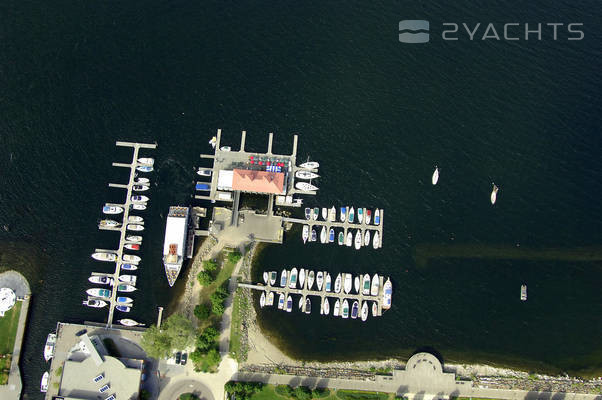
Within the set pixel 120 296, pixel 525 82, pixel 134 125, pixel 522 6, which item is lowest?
pixel 120 296

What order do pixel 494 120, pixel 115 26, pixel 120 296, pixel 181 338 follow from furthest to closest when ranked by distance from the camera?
pixel 115 26 → pixel 494 120 → pixel 120 296 → pixel 181 338

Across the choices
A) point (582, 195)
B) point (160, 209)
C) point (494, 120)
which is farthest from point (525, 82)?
point (160, 209)

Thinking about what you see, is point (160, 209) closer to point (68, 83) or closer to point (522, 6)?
point (68, 83)

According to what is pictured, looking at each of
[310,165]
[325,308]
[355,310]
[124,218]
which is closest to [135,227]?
[124,218]

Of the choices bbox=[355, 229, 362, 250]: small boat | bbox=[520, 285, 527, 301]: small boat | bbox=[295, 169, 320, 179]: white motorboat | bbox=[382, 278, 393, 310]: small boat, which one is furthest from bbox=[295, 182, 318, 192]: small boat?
bbox=[520, 285, 527, 301]: small boat

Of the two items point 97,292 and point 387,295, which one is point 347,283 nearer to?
point 387,295
